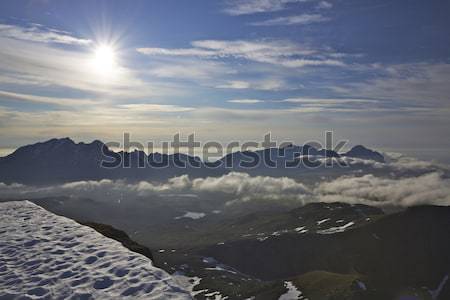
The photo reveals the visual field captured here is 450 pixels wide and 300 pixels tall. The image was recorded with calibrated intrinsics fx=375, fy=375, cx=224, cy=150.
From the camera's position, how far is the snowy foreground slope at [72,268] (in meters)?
12.0

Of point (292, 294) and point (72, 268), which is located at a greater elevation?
point (72, 268)

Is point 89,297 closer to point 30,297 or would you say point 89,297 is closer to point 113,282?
point 113,282

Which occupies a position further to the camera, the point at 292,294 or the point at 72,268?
the point at 292,294

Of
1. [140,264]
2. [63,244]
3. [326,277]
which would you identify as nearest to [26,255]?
[63,244]

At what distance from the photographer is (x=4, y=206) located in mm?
28219

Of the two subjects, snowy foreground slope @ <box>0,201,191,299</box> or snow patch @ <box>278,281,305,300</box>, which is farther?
snow patch @ <box>278,281,305,300</box>

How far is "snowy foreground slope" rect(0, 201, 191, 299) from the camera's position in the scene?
12.0m

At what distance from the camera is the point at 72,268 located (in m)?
14.4

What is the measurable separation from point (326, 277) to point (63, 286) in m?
203

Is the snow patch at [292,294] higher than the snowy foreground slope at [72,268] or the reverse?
the reverse

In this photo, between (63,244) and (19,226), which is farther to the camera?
(19,226)

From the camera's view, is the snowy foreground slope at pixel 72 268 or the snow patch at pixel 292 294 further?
the snow patch at pixel 292 294

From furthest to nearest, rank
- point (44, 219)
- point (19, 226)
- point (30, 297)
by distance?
1. point (44, 219)
2. point (19, 226)
3. point (30, 297)

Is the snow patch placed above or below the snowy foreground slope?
below
